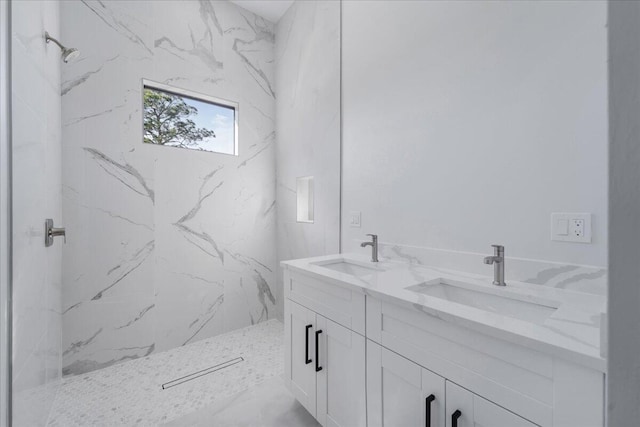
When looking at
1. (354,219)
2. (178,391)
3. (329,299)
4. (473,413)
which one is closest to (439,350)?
(473,413)

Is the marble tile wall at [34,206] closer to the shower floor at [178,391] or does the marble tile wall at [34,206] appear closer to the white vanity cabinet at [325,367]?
the shower floor at [178,391]

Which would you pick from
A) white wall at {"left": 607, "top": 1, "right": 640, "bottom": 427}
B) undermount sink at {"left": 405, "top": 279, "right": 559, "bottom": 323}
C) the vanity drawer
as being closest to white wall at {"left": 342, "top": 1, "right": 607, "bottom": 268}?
undermount sink at {"left": 405, "top": 279, "right": 559, "bottom": 323}

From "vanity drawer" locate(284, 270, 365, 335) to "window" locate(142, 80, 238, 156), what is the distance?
162 centimetres

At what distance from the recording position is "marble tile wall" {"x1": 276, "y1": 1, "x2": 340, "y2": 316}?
7.48 ft

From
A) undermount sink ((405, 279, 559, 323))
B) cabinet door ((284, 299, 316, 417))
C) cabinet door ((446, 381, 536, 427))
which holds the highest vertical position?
undermount sink ((405, 279, 559, 323))

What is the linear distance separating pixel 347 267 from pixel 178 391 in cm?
136

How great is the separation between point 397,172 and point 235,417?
1.71 m

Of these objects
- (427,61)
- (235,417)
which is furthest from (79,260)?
(427,61)

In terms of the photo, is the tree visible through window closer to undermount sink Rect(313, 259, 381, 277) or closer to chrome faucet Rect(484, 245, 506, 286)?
undermount sink Rect(313, 259, 381, 277)

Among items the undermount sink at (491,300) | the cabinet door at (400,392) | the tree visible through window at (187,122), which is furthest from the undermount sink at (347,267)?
the tree visible through window at (187,122)

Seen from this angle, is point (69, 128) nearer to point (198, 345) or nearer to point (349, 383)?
point (198, 345)

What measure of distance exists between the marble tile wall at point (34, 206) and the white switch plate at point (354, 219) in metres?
1.70

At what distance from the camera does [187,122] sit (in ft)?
8.54

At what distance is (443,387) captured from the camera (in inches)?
36.7
